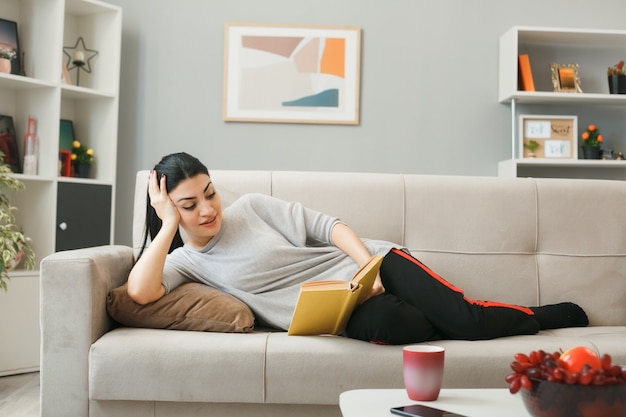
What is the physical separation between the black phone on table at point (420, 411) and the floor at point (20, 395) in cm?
180

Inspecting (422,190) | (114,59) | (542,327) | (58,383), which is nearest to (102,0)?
(114,59)

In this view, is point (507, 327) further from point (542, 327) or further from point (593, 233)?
point (593, 233)

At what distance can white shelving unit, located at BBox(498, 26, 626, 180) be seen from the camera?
12.2ft

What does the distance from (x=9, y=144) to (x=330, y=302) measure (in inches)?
90.6

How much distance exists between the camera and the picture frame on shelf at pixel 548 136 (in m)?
3.75

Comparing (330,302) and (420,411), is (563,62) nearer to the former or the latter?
(330,302)

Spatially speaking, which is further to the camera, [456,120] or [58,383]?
[456,120]

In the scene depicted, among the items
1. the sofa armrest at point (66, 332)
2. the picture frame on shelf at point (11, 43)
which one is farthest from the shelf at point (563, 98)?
the sofa armrest at point (66, 332)

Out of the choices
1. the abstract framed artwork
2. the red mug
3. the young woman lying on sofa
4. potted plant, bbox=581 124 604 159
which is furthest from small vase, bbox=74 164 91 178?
the red mug

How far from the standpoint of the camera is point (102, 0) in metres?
3.90

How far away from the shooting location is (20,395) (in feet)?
9.32

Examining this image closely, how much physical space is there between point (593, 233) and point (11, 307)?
2440mm

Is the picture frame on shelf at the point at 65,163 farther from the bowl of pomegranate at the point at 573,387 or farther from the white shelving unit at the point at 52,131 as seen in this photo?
the bowl of pomegranate at the point at 573,387

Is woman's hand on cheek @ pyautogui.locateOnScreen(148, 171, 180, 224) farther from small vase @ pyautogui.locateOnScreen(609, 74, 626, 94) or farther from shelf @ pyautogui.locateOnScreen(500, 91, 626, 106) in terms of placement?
small vase @ pyautogui.locateOnScreen(609, 74, 626, 94)
